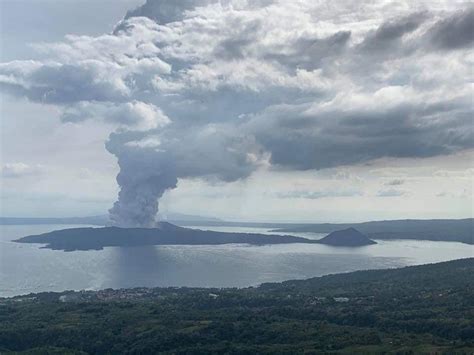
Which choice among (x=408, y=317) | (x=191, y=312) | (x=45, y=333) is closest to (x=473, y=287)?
(x=408, y=317)

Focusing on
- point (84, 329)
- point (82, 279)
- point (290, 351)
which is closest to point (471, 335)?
point (290, 351)

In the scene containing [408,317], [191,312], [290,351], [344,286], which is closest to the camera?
[290,351]

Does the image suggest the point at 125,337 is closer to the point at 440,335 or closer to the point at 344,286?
the point at 440,335

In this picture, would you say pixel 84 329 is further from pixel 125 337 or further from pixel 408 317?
pixel 408 317

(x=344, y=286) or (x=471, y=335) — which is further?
(x=344, y=286)

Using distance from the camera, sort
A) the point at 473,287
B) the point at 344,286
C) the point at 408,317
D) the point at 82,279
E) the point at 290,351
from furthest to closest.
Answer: the point at 82,279, the point at 344,286, the point at 473,287, the point at 408,317, the point at 290,351

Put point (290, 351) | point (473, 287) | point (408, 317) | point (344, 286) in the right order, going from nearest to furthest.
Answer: point (290, 351)
point (408, 317)
point (473, 287)
point (344, 286)
